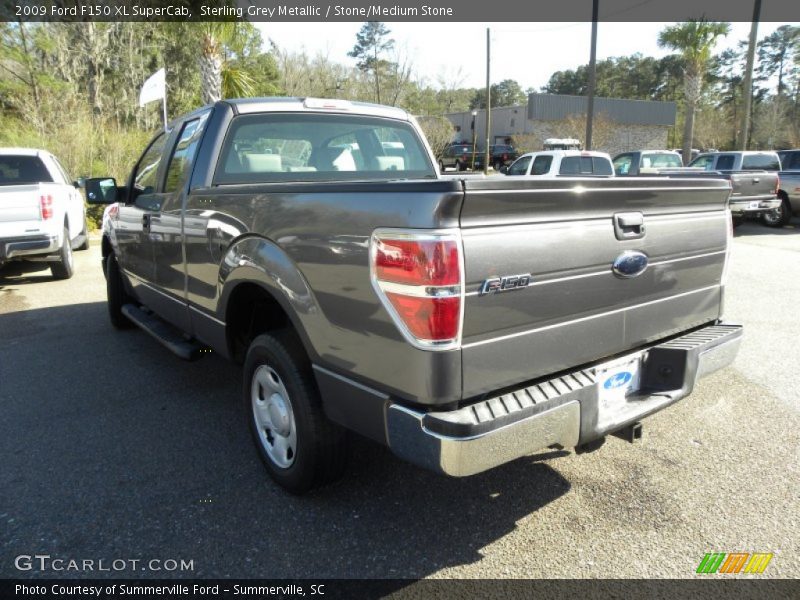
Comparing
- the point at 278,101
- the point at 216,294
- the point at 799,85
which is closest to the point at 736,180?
the point at 278,101

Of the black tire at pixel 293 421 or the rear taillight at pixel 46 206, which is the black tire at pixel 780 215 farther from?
the rear taillight at pixel 46 206

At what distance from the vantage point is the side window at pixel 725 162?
15.1 meters

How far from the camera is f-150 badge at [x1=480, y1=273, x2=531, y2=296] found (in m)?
2.05

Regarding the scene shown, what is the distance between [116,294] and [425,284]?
4.85 meters

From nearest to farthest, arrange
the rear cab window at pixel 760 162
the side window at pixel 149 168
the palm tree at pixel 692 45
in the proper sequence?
the side window at pixel 149 168, the rear cab window at pixel 760 162, the palm tree at pixel 692 45

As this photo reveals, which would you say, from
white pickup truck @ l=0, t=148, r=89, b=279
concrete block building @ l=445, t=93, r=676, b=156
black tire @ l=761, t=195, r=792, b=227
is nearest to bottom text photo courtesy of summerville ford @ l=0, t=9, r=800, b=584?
white pickup truck @ l=0, t=148, r=89, b=279

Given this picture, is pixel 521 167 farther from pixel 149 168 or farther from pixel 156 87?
pixel 149 168

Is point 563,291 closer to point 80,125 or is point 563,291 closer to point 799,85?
point 80,125

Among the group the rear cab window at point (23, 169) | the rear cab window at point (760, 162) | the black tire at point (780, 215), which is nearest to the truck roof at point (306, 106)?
the rear cab window at point (23, 169)

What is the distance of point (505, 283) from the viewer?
6.87 ft

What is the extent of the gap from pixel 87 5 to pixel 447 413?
2754 centimetres

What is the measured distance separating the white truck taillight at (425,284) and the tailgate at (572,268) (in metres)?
0.06

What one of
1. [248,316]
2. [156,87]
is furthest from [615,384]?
[156,87]

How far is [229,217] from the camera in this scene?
9.95 feet
